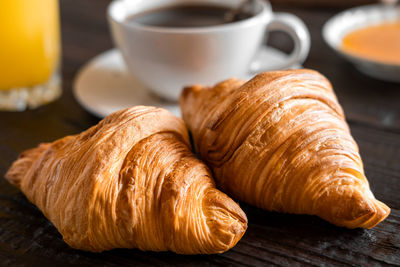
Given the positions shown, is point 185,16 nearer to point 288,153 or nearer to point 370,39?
point 370,39

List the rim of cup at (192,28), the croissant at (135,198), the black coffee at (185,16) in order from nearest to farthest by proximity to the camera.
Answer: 1. the croissant at (135,198)
2. the rim of cup at (192,28)
3. the black coffee at (185,16)

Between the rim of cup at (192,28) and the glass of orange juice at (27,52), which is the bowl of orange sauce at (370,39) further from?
the glass of orange juice at (27,52)

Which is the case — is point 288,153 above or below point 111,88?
above

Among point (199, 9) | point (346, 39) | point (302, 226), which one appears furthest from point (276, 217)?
point (346, 39)

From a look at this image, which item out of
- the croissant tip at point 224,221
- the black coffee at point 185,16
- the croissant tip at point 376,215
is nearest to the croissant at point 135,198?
the croissant tip at point 224,221

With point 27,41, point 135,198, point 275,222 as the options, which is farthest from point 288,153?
point 27,41

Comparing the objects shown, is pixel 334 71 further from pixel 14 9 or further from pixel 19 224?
pixel 19 224
